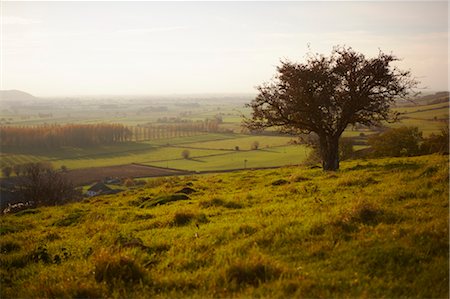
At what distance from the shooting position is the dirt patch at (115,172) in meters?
83.2

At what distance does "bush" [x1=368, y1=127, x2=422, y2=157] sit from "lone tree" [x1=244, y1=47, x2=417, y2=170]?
72.2 ft

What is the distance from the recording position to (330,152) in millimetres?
27250

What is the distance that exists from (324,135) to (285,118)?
325cm

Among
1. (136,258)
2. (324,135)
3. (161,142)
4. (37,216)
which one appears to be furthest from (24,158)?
(136,258)

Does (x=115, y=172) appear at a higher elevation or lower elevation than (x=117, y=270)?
lower

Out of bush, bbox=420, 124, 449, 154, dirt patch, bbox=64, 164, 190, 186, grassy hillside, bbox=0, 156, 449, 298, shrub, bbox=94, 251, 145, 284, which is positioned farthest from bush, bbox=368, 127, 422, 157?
dirt patch, bbox=64, 164, 190, 186

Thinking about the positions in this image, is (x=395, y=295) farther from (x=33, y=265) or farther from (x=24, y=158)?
(x=24, y=158)

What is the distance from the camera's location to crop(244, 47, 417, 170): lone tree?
2555 centimetres

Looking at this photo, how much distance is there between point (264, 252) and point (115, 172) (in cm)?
8512

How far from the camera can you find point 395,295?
24.5ft

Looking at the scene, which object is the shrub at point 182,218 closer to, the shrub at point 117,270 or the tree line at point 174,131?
the shrub at point 117,270

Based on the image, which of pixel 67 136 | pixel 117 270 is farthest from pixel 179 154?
pixel 117 270

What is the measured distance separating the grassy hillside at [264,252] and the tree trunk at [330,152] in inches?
394

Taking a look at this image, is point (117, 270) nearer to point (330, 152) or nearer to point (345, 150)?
point (330, 152)
